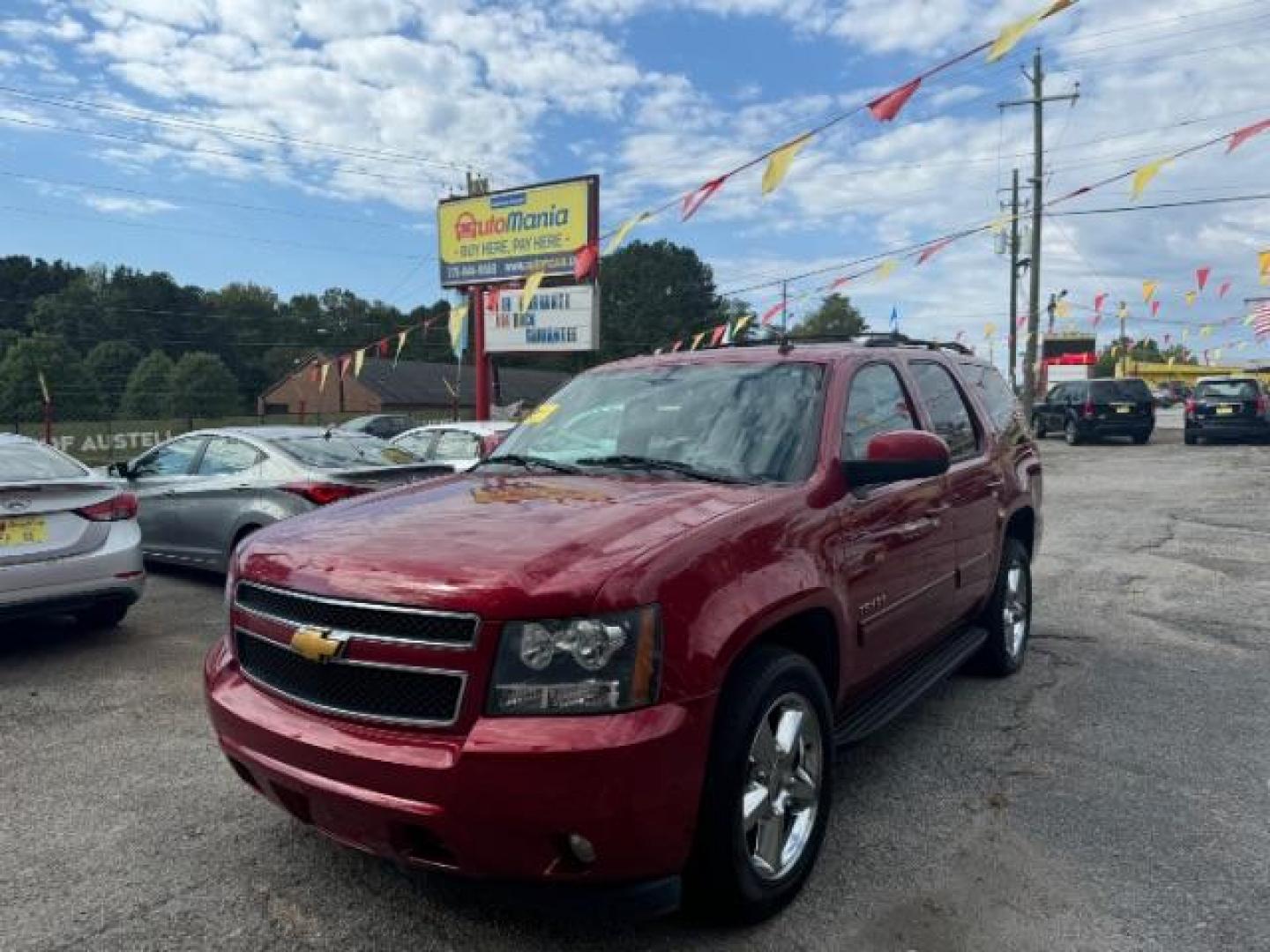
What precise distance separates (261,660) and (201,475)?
18.6ft

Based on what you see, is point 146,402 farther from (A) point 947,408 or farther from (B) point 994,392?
(A) point 947,408

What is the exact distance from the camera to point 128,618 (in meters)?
6.87

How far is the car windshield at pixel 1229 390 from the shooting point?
23.8m

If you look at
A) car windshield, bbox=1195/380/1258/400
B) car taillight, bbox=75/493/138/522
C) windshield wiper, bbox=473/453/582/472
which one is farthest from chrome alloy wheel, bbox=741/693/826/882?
car windshield, bbox=1195/380/1258/400

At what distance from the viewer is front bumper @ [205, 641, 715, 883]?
2348 mm

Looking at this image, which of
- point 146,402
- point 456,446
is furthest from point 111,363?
point 456,446

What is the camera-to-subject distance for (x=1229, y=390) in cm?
2411

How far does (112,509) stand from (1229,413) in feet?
82.6

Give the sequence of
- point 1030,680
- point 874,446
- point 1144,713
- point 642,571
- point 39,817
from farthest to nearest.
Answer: point 1030,680 → point 1144,713 → point 39,817 → point 874,446 → point 642,571

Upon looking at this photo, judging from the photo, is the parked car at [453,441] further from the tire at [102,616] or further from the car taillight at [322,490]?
the tire at [102,616]

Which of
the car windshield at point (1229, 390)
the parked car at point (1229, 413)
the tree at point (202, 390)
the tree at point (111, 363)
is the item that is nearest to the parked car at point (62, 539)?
the parked car at point (1229, 413)

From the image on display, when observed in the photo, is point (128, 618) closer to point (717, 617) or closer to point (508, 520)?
point (508, 520)

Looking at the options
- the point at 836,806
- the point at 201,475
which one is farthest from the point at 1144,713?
the point at 201,475

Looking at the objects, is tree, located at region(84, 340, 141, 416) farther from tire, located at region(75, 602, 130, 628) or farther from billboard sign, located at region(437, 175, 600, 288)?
tire, located at region(75, 602, 130, 628)
